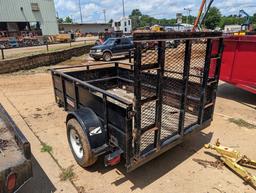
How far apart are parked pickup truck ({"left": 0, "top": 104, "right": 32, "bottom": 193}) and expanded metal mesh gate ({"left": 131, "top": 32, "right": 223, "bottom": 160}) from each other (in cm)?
120

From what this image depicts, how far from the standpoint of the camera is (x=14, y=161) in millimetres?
2186

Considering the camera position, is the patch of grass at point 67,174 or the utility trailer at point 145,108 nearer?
the utility trailer at point 145,108

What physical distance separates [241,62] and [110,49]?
36.4 ft

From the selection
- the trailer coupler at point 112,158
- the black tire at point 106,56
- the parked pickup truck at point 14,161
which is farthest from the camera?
the black tire at point 106,56

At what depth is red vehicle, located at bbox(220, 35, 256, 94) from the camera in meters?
5.63

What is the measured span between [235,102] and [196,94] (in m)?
3.15

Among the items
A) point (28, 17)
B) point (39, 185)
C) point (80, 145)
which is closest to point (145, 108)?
point (80, 145)

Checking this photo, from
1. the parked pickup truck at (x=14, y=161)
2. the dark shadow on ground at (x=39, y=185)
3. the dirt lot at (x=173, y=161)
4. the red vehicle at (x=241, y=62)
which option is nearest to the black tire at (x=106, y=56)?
the dirt lot at (x=173, y=161)

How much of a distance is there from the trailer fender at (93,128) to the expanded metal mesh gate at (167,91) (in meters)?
0.57

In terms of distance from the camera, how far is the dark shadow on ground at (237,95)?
6449mm

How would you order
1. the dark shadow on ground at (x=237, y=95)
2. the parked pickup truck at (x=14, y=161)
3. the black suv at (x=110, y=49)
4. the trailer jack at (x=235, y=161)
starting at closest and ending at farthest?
the parked pickup truck at (x=14, y=161) → the trailer jack at (x=235, y=161) → the dark shadow on ground at (x=237, y=95) → the black suv at (x=110, y=49)

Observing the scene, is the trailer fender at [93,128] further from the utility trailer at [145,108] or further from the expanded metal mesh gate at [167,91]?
the expanded metal mesh gate at [167,91]

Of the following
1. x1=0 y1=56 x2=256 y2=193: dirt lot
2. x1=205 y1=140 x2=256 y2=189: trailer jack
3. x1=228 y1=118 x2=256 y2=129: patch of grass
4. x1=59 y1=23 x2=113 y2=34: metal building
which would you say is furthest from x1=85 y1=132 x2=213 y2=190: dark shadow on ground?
x1=59 y1=23 x2=113 y2=34: metal building

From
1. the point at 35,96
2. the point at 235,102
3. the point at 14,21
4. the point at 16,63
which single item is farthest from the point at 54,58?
the point at 14,21
